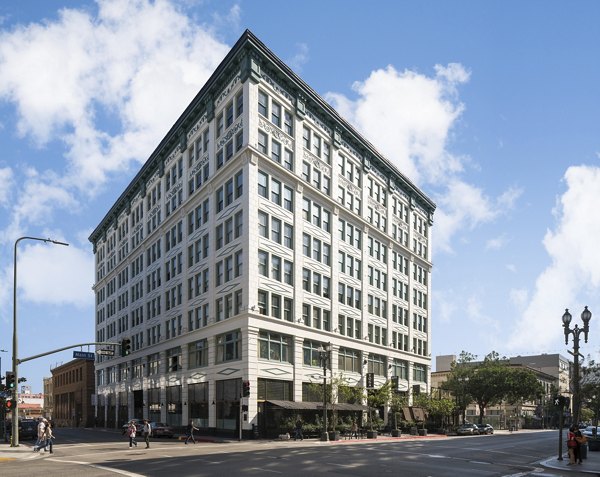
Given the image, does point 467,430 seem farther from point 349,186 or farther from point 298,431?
point 298,431

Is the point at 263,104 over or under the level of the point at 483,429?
over

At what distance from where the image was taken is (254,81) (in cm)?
5144

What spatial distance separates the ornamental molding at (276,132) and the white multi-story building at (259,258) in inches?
7.3

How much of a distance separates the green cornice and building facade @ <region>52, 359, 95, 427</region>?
3716cm

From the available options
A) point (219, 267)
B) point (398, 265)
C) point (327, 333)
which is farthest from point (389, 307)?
point (219, 267)

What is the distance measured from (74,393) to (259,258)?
76.6 metres

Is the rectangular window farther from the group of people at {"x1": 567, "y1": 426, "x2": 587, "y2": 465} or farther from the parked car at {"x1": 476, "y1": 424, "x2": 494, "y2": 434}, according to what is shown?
the parked car at {"x1": 476, "y1": 424, "x2": 494, "y2": 434}

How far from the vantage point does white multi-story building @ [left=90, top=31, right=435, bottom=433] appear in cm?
5112

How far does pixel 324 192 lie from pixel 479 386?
48363 millimetres

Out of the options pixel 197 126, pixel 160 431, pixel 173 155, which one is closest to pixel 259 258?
Result: pixel 160 431

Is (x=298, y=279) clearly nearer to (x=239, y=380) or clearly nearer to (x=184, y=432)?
(x=239, y=380)

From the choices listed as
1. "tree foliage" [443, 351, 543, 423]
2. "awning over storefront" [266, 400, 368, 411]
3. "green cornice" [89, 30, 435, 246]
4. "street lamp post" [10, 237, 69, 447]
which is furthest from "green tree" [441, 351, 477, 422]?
"street lamp post" [10, 237, 69, 447]

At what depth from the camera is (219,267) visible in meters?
55.3

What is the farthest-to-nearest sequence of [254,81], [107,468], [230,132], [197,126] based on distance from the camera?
[197,126], [230,132], [254,81], [107,468]
